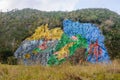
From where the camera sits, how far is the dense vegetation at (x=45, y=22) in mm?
27484

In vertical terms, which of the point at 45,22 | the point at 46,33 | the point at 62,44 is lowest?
the point at 62,44

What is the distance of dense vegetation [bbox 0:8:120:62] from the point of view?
90.2 feet

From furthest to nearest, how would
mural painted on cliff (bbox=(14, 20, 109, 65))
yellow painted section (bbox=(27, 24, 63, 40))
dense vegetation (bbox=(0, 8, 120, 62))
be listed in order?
yellow painted section (bbox=(27, 24, 63, 40))
dense vegetation (bbox=(0, 8, 120, 62))
mural painted on cliff (bbox=(14, 20, 109, 65))

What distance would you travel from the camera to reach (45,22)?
30703 millimetres

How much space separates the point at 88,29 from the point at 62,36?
2.10 meters

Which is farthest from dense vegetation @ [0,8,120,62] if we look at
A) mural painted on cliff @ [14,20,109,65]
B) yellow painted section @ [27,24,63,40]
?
mural painted on cliff @ [14,20,109,65]

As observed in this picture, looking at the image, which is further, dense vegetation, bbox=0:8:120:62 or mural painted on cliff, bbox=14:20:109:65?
dense vegetation, bbox=0:8:120:62

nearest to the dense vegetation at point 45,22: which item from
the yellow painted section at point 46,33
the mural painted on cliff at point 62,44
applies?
the yellow painted section at point 46,33

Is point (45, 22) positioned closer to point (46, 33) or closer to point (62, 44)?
point (46, 33)

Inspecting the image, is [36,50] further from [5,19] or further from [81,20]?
[5,19]

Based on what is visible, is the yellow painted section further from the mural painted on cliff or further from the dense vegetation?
the dense vegetation

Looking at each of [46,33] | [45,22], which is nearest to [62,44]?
[46,33]

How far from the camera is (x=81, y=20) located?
96.7ft

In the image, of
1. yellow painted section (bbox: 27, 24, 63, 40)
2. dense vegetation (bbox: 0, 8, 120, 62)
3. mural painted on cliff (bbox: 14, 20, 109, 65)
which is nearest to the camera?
mural painted on cliff (bbox: 14, 20, 109, 65)
